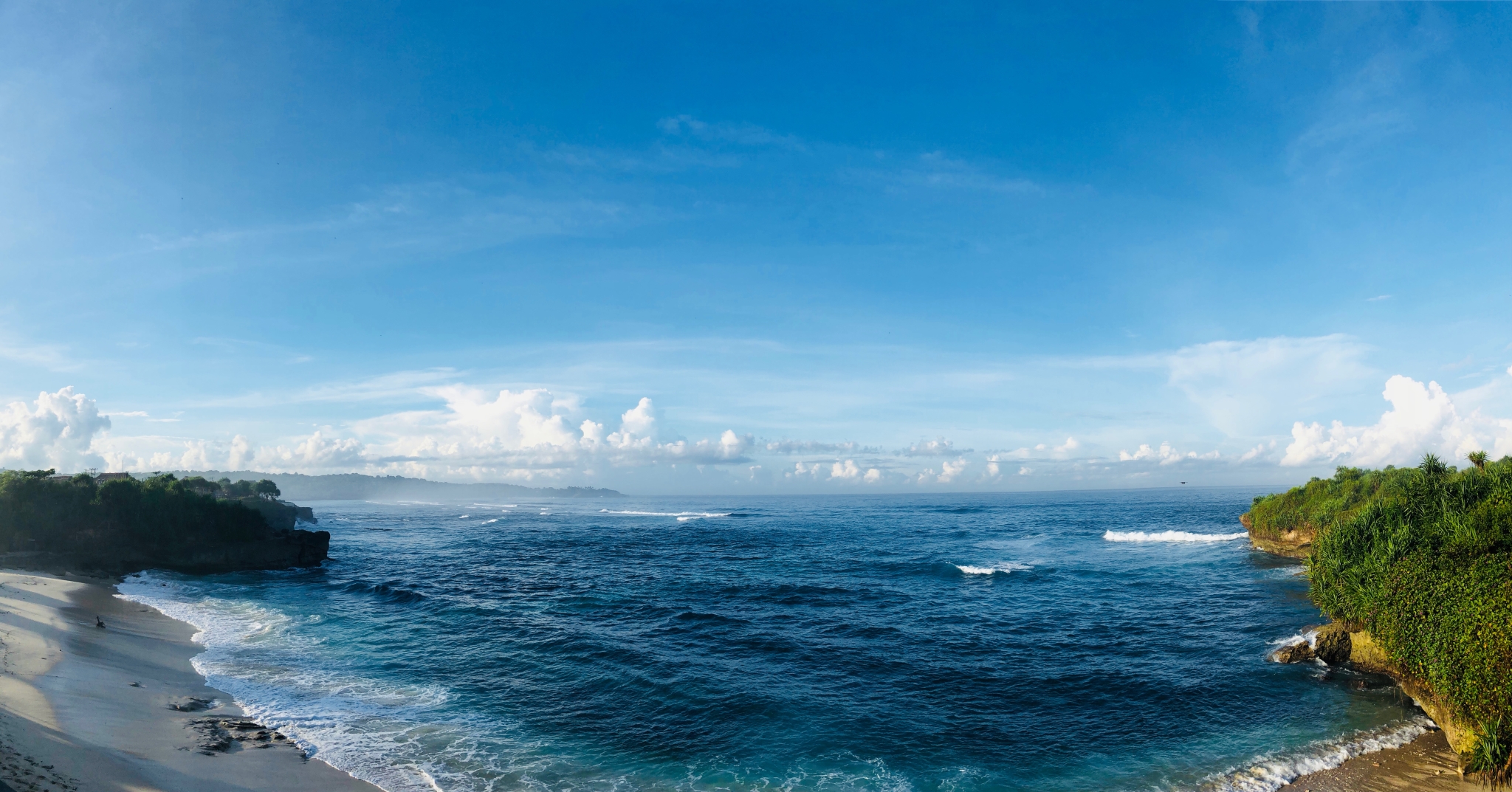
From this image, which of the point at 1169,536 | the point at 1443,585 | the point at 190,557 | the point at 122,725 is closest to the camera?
the point at 1443,585

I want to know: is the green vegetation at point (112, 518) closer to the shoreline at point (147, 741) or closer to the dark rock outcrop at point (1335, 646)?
the shoreline at point (147, 741)

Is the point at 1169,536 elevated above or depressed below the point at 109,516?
below

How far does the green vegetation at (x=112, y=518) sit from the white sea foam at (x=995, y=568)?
68.6m

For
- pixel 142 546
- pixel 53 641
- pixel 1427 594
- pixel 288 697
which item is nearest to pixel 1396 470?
pixel 1427 594

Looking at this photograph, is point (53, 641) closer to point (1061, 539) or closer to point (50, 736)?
point (50, 736)

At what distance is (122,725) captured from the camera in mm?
20312

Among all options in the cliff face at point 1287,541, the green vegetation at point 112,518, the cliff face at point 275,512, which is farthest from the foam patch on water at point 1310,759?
the cliff face at point 275,512

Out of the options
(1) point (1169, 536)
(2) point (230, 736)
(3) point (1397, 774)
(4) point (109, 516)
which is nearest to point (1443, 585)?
(3) point (1397, 774)

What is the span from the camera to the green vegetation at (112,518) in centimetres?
5350

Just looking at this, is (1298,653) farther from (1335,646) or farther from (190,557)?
(190,557)

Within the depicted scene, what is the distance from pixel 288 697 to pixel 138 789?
9.83m

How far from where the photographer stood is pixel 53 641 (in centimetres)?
2875

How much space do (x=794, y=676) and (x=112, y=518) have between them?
65.8 metres

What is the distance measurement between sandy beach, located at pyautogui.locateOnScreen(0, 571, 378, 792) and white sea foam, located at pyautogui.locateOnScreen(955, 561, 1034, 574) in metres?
50.9
